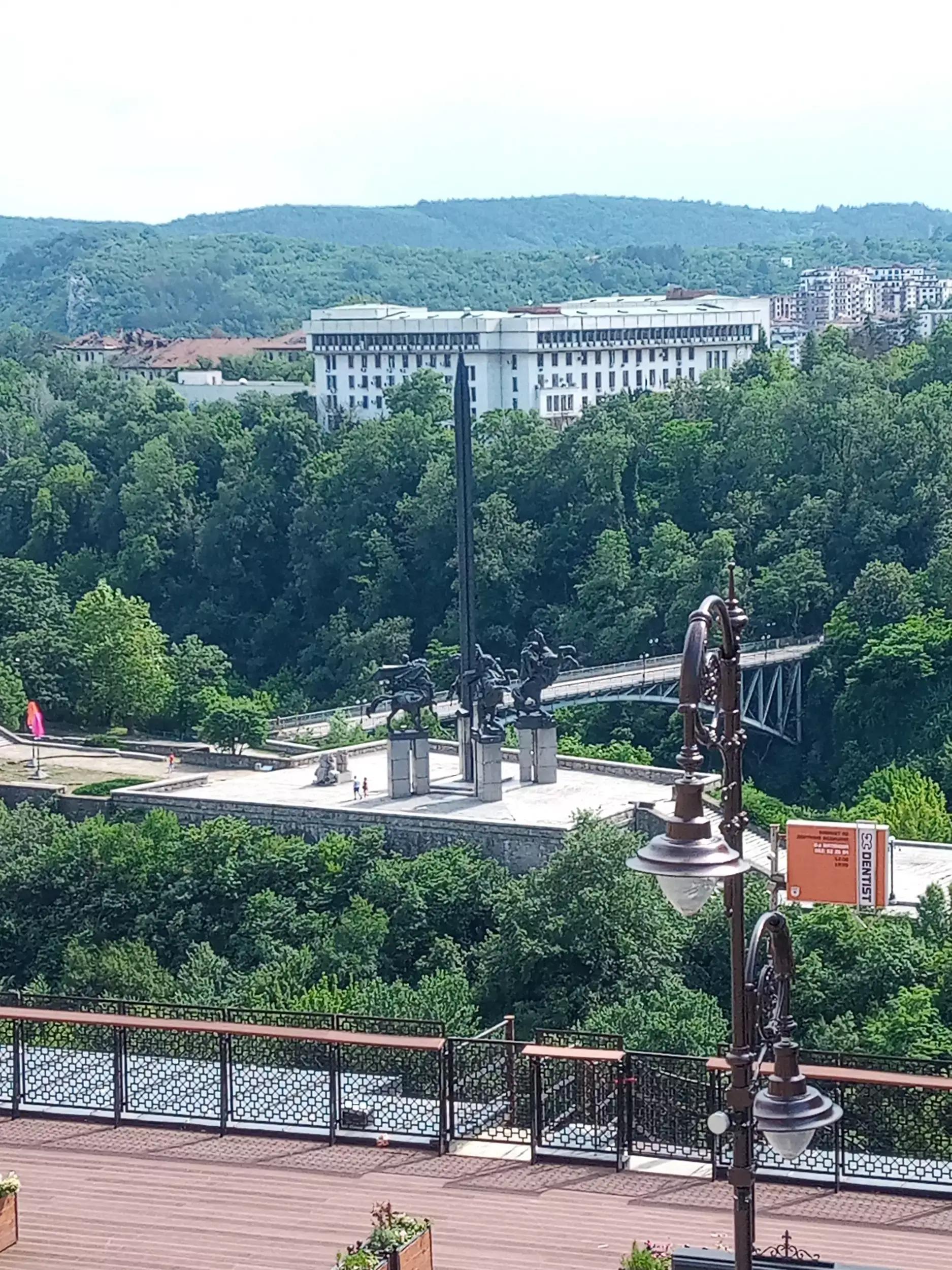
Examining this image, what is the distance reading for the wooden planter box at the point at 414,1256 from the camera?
13406 millimetres

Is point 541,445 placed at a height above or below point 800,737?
above

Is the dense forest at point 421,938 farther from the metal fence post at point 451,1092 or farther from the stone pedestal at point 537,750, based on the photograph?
the metal fence post at point 451,1092

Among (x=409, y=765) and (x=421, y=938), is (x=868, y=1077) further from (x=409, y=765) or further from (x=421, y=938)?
(x=409, y=765)

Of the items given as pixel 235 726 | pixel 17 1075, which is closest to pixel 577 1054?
pixel 17 1075

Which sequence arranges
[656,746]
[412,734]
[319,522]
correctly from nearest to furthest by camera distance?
[412,734], [656,746], [319,522]

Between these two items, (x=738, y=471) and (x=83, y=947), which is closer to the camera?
(x=83, y=947)

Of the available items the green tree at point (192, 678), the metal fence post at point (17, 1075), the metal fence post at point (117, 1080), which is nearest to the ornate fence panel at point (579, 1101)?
the metal fence post at point (117, 1080)

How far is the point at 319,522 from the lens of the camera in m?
75.0

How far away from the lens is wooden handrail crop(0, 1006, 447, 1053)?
15.9 metres

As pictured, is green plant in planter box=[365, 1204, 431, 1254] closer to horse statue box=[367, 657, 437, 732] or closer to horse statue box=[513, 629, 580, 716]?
horse statue box=[367, 657, 437, 732]

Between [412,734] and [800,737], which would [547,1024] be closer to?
[412,734]

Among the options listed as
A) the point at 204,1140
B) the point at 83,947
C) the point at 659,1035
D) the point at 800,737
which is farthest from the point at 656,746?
the point at 204,1140

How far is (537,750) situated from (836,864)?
27.7 feet

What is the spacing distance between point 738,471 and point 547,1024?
41643mm
